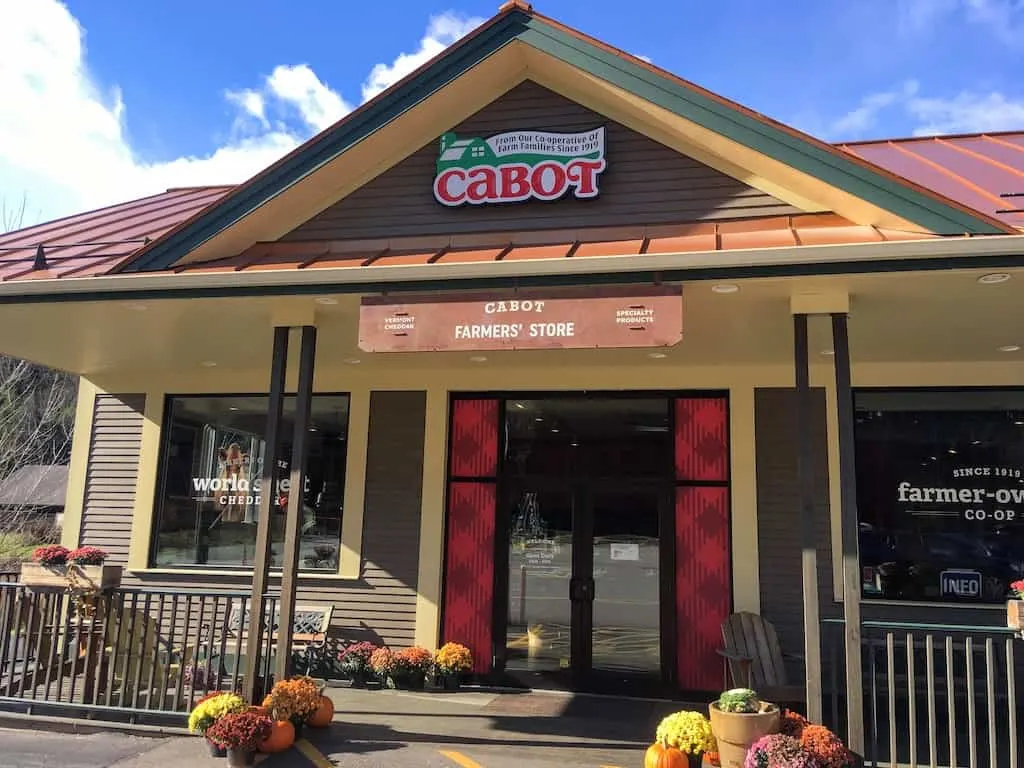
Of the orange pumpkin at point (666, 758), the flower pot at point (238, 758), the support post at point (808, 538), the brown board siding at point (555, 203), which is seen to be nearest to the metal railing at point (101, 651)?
the flower pot at point (238, 758)

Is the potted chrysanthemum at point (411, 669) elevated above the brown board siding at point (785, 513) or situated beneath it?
situated beneath

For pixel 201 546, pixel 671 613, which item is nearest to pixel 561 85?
pixel 671 613

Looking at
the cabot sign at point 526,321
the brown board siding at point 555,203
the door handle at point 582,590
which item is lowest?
the door handle at point 582,590

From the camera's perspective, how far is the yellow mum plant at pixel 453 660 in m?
8.05

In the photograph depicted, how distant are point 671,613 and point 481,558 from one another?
210 cm

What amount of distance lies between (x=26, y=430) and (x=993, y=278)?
28.2 metres

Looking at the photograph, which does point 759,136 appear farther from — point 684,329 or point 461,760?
point 461,760

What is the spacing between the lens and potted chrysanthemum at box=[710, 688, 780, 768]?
16.4 ft

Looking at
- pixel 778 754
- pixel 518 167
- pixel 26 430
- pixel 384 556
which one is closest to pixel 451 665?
pixel 384 556

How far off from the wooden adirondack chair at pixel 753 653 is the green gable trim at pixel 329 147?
18.1 ft

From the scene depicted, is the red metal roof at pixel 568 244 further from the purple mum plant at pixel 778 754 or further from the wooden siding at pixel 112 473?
the wooden siding at pixel 112 473

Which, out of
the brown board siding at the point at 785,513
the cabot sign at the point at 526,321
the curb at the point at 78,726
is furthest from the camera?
the brown board siding at the point at 785,513

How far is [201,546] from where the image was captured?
31.3ft

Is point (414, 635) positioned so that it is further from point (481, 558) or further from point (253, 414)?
point (253, 414)
